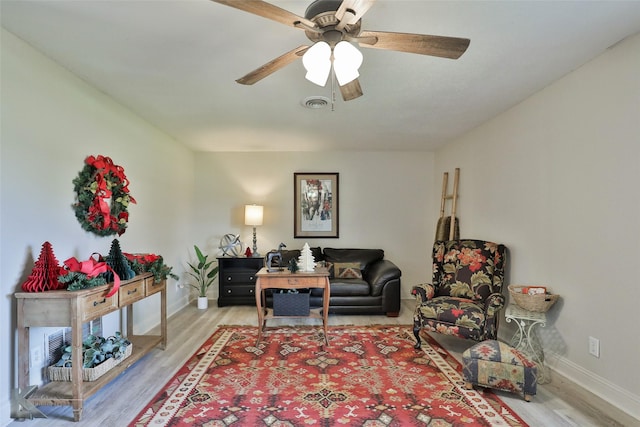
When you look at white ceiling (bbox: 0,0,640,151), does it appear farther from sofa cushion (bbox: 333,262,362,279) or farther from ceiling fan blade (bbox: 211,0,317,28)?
sofa cushion (bbox: 333,262,362,279)

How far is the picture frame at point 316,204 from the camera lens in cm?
519

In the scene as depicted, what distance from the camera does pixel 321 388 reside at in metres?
2.34

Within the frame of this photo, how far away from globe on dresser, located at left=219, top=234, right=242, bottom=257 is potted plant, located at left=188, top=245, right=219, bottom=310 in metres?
0.27

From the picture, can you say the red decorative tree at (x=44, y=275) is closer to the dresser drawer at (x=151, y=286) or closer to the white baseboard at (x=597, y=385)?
the dresser drawer at (x=151, y=286)

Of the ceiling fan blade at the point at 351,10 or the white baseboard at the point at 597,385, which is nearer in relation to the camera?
the ceiling fan blade at the point at 351,10

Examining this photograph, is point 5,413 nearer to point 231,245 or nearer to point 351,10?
point 351,10

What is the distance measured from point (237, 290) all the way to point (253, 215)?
111 cm

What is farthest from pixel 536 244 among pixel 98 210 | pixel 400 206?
pixel 98 210

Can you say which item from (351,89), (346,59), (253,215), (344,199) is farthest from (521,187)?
(253,215)

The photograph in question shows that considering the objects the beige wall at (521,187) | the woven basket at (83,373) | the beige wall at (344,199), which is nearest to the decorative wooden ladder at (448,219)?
the beige wall at (521,187)

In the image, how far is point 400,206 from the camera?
17.2ft

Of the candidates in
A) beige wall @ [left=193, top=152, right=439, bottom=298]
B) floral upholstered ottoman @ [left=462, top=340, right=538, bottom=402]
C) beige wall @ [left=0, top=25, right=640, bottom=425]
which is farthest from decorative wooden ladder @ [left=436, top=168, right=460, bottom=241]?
floral upholstered ottoman @ [left=462, top=340, right=538, bottom=402]

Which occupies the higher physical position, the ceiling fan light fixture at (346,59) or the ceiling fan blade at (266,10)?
the ceiling fan blade at (266,10)

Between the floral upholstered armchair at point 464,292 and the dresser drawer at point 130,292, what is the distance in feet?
8.06
